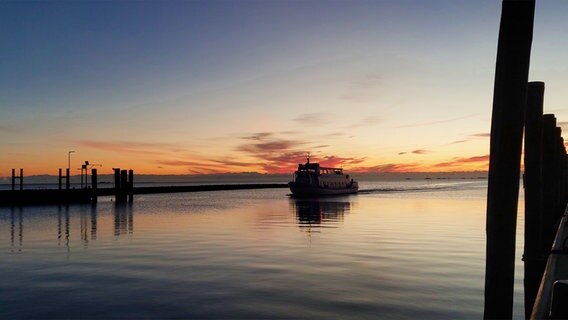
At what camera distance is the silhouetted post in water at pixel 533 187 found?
34.4ft

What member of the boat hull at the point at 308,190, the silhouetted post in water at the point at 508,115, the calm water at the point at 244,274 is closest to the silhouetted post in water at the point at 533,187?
the calm water at the point at 244,274

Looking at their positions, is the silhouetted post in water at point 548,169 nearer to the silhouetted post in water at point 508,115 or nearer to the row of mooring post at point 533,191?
the row of mooring post at point 533,191

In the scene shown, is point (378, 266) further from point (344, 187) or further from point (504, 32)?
point (344, 187)

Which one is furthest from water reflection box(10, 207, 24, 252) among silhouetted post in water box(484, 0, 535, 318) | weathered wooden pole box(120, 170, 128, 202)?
weathered wooden pole box(120, 170, 128, 202)

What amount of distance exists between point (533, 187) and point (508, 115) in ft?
26.7

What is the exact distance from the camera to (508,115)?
4.00 meters

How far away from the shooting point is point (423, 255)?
1948 cm

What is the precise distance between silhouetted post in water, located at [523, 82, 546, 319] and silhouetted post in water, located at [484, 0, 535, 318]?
23.8 ft

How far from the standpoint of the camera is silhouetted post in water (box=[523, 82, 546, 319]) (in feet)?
34.4

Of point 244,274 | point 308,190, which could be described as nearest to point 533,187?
point 244,274

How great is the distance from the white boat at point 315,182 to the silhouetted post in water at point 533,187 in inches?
3012

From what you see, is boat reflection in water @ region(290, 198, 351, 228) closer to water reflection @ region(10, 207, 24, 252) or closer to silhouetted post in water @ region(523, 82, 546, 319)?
water reflection @ region(10, 207, 24, 252)

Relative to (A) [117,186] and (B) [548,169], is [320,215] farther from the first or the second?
(A) [117,186]

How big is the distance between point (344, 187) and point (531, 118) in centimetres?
9255
